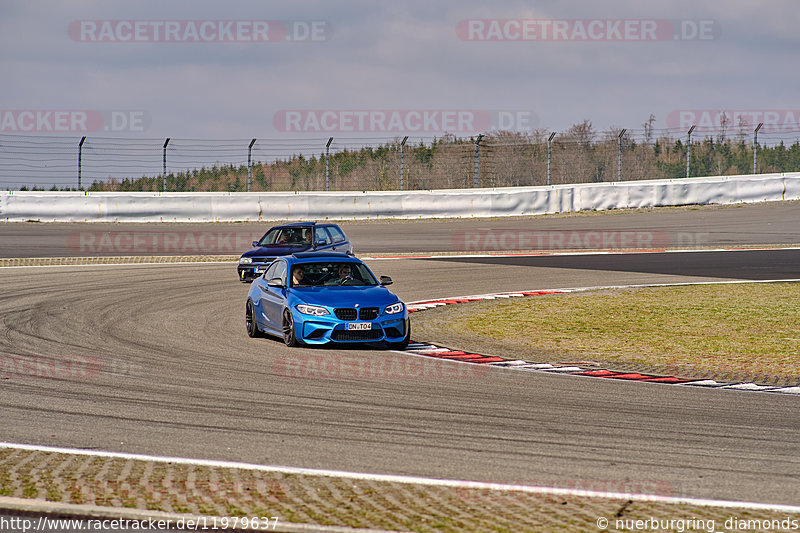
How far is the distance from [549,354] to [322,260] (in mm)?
3719

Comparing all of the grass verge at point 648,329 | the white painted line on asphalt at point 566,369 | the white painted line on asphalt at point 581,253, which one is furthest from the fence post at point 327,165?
the white painted line on asphalt at point 566,369

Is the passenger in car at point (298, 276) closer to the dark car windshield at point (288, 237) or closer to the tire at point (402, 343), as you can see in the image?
the tire at point (402, 343)

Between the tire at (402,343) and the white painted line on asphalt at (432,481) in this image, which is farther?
the tire at (402,343)

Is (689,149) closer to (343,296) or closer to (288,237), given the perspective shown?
(288,237)

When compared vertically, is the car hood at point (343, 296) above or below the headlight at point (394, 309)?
above

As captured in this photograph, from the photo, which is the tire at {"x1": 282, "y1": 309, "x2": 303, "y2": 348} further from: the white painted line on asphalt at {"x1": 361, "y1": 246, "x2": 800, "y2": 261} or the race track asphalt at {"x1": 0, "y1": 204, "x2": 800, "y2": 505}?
the white painted line on asphalt at {"x1": 361, "y1": 246, "x2": 800, "y2": 261}

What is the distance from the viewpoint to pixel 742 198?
38.6m

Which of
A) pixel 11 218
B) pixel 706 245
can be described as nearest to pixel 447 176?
pixel 706 245

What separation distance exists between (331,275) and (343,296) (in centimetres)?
109

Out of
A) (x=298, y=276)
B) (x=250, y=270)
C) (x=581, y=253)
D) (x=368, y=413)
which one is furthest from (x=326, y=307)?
(x=581, y=253)

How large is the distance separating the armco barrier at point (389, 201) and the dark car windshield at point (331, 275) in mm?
21708

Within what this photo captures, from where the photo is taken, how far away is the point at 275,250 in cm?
2095

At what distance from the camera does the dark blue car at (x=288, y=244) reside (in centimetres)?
2077

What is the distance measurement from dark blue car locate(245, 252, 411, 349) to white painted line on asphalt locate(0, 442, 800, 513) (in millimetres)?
5606
